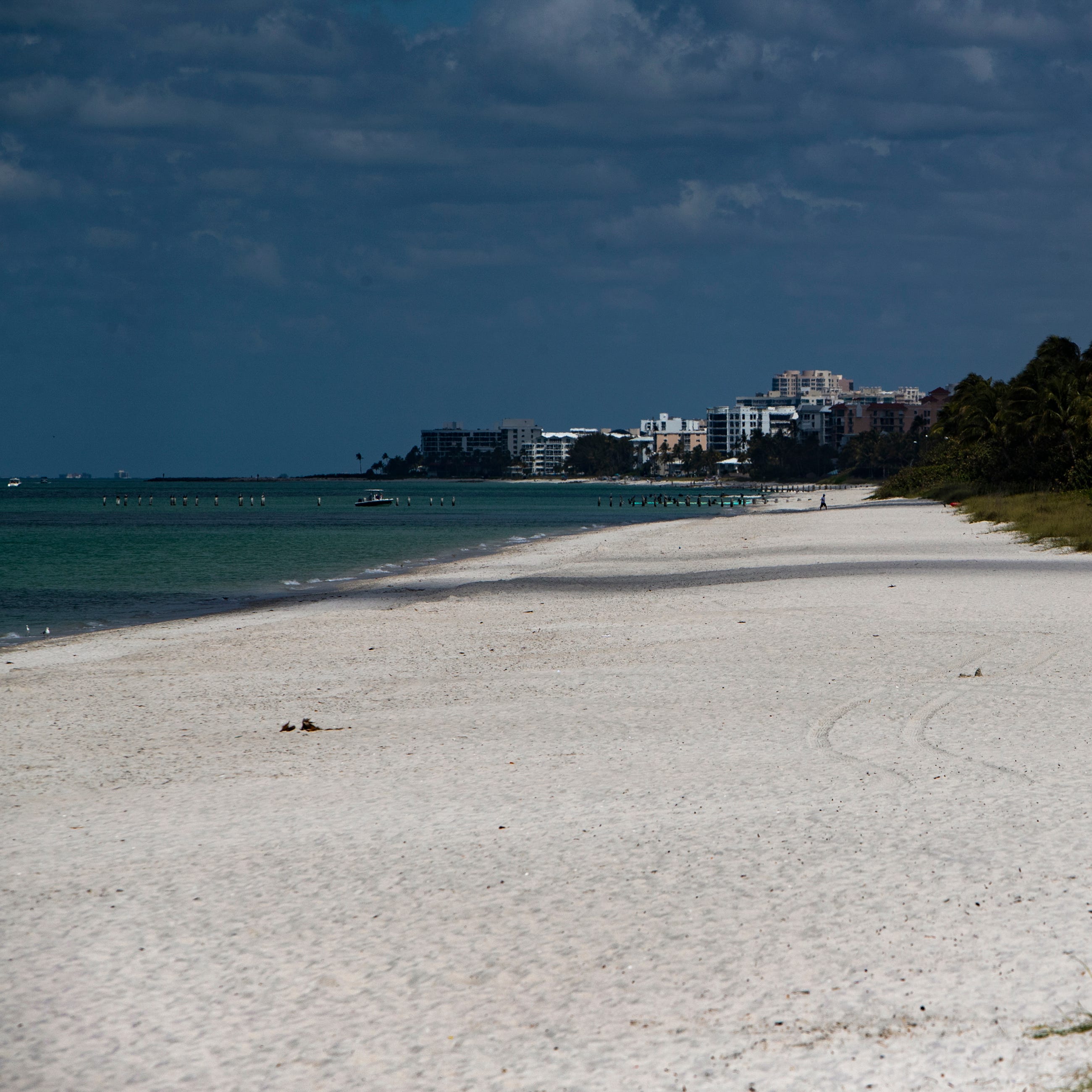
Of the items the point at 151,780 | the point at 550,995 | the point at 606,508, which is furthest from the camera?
the point at 606,508

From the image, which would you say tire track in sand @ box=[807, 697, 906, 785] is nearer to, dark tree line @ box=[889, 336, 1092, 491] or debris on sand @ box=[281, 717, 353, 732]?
debris on sand @ box=[281, 717, 353, 732]

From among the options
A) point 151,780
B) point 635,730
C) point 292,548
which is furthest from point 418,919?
point 292,548

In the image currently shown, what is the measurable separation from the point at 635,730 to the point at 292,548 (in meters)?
42.8

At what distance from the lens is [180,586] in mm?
33250

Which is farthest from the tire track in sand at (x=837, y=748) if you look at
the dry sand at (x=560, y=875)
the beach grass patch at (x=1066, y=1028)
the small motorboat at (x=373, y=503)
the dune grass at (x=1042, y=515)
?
the small motorboat at (x=373, y=503)

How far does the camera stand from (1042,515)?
40.5 metres

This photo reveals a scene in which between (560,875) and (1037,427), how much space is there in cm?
6119

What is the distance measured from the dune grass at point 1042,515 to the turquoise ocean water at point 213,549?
18.5 meters

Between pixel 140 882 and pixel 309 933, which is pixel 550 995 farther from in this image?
pixel 140 882

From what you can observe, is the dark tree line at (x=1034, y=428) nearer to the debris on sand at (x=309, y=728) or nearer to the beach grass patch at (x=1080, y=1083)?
the debris on sand at (x=309, y=728)

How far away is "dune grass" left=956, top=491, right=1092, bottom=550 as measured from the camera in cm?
3228

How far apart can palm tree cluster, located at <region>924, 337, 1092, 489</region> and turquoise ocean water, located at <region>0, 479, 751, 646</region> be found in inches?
831

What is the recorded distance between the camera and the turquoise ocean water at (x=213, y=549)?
28766mm

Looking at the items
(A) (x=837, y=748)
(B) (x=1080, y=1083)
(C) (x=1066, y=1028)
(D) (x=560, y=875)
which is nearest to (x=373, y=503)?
(A) (x=837, y=748)
